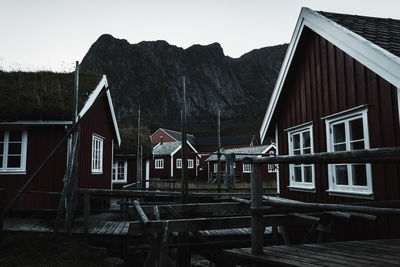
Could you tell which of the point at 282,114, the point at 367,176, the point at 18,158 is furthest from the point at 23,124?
the point at 367,176

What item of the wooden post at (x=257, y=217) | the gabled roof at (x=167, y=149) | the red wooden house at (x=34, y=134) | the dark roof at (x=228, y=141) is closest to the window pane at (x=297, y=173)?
the wooden post at (x=257, y=217)

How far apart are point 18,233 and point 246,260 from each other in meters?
6.52

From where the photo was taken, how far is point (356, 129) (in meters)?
5.76

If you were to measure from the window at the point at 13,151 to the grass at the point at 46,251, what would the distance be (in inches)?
138

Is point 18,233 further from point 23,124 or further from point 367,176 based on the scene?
point 367,176

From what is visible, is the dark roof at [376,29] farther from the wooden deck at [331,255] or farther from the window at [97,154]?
the window at [97,154]

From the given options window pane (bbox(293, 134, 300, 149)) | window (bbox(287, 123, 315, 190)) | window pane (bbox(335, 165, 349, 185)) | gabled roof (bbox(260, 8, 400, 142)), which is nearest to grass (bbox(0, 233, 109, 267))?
window (bbox(287, 123, 315, 190))

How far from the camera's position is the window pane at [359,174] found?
5535mm

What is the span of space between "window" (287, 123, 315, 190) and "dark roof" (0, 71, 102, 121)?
713 centimetres

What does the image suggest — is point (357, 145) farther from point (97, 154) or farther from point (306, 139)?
point (97, 154)

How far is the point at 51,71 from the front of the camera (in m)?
12.6

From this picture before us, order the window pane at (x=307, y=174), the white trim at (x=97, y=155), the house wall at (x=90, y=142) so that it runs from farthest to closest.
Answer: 1. the white trim at (x=97, y=155)
2. the house wall at (x=90, y=142)
3. the window pane at (x=307, y=174)

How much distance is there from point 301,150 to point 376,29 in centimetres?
330

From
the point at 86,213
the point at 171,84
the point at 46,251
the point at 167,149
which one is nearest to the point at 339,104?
the point at 86,213
